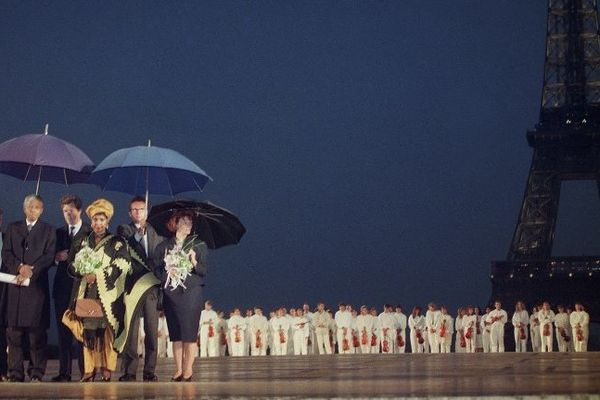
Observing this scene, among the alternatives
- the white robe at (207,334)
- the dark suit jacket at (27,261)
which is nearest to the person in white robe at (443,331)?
the white robe at (207,334)

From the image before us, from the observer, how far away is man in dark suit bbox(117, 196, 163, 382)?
9289mm

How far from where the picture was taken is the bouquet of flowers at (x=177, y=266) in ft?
29.6

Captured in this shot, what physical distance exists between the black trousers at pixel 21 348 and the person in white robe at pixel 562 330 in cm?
2079

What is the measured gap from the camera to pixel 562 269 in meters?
45.8

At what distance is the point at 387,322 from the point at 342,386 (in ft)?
70.3

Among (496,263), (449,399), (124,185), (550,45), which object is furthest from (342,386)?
(550,45)

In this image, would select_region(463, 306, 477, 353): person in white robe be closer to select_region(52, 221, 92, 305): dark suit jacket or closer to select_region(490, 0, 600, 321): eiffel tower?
select_region(490, 0, 600, 321): eiffel tower

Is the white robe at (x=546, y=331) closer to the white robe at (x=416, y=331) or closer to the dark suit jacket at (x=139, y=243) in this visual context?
the white robe at (x=416, y=331)

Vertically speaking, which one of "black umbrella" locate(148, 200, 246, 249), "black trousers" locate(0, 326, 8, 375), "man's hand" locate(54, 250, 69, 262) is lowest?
"black trousers" locate(0, 326, 8, 375)

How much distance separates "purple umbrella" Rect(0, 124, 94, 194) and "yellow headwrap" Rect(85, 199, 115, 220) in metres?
1.07

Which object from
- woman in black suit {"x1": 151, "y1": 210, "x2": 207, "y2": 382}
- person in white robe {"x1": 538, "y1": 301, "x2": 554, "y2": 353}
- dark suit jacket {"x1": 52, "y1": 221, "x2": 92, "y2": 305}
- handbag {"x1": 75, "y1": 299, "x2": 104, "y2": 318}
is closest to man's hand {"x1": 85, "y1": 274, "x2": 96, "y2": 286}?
handbag {"x1": 75, "y1": 299, "x2": 104, "y2": 318}

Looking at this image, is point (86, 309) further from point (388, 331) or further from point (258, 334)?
point (388, 331)

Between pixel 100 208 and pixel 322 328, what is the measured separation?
20.9 metres

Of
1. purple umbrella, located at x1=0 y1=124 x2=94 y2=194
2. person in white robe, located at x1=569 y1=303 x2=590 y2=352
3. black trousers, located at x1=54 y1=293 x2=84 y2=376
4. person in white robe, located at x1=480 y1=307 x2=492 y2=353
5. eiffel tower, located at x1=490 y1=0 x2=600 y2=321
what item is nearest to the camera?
black trousers, located at x1=54 y1=293 x2=84 y2=376
